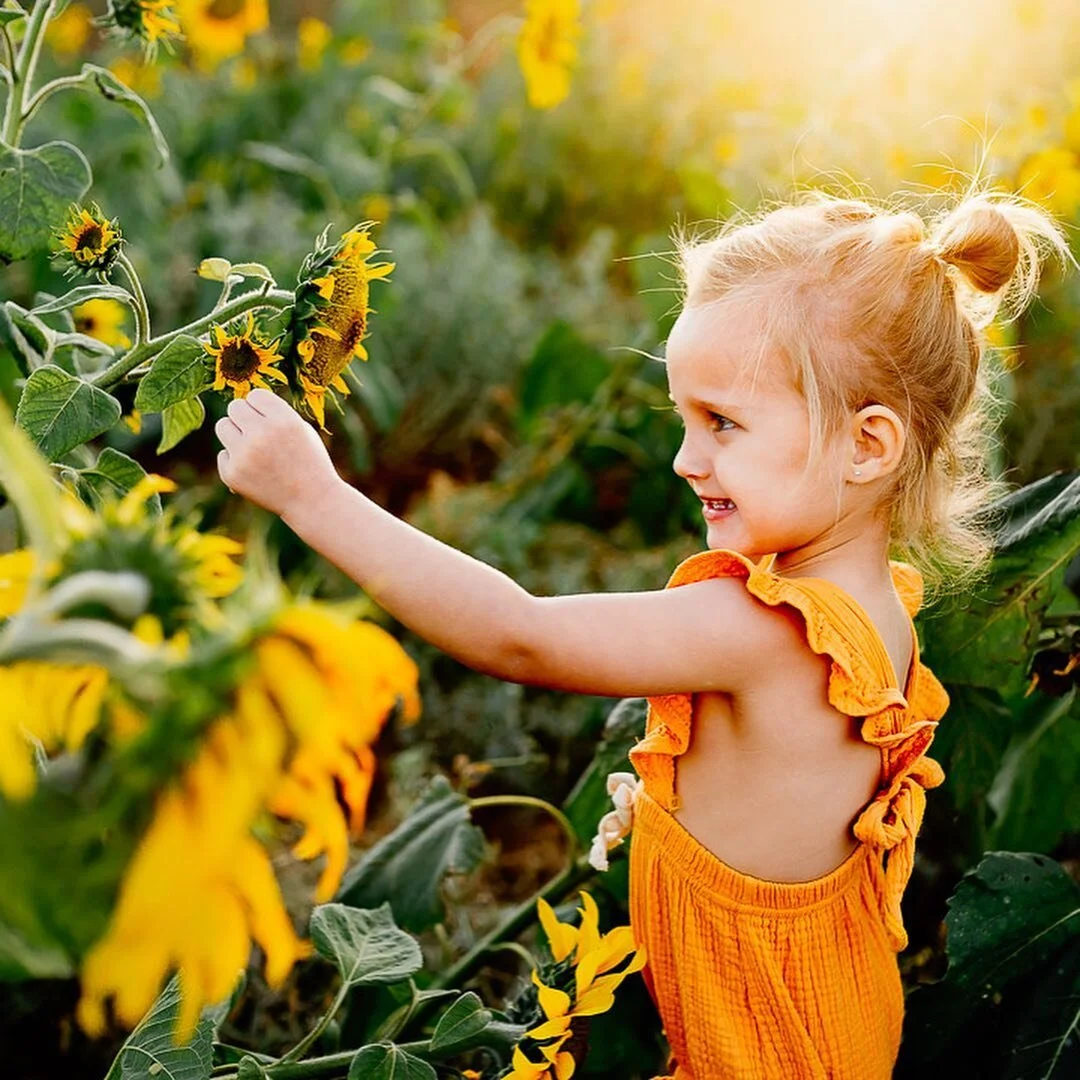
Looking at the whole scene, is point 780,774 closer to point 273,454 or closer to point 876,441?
point 876,441

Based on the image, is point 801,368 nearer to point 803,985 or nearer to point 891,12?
point 803,985

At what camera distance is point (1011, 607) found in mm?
1427

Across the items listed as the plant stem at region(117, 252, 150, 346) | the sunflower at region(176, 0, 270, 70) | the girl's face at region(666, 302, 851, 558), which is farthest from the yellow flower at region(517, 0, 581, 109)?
the plant stem at region(117, 252, 150, 346)

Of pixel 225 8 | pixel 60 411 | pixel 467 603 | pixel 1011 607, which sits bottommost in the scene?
pixel 1011 607

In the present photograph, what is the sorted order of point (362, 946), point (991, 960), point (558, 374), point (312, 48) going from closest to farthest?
point (362, 946) → point (991, 960) → point (558, 374) → point (312, 48)

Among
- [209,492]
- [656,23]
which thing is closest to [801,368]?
[209,492]

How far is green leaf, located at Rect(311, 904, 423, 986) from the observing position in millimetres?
1202

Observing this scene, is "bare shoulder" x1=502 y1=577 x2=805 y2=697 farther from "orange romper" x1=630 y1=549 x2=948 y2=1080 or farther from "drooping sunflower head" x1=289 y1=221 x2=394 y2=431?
"drooping sunflower head" x1=289 y1=221 x2=394 y2=431

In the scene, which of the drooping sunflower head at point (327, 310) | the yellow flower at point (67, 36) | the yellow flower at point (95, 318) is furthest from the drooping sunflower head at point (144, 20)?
the yellow flower at point (67, 36)

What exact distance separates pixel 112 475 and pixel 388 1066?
51 centimetres

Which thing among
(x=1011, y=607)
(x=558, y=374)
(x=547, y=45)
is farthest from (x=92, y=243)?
(x=547, y=45)

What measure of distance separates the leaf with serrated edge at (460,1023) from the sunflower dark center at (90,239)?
67 cm

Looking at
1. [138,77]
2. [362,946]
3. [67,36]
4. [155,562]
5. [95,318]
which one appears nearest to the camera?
[155,562]

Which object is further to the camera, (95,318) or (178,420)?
(95,318)
